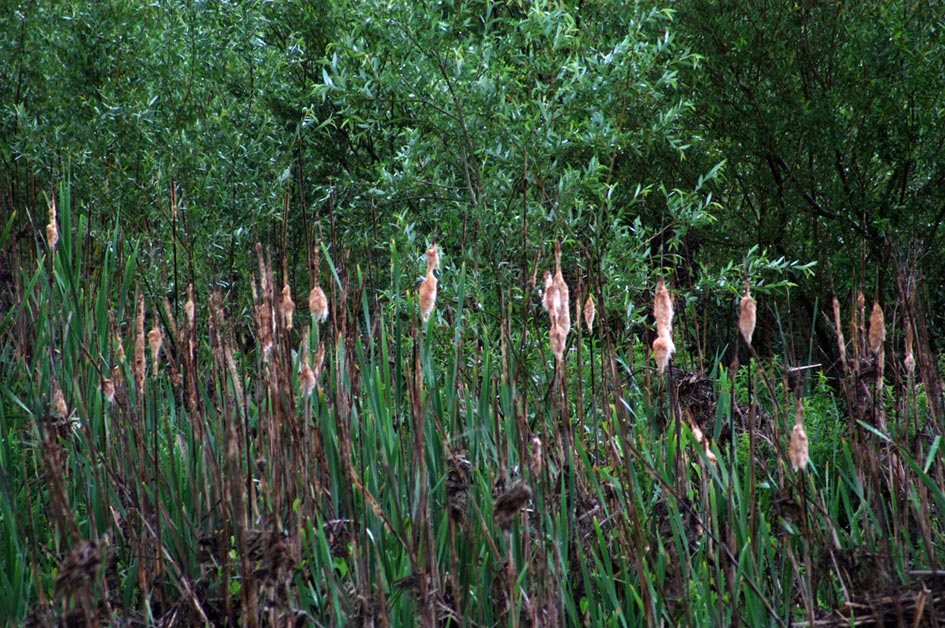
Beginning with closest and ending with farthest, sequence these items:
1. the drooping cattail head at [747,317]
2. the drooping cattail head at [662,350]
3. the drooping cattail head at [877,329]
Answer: the drooping cattail head at [662,350]
the drooping cattail head at [747,317]
the drooping cattail head at [877,329]

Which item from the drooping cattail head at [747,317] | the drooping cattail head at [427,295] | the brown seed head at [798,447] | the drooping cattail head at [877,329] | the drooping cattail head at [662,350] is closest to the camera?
the brown seed head at [798,447]

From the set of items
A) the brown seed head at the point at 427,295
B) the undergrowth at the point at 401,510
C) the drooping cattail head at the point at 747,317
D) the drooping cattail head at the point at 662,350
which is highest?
the brown seed head at the point at 427,295

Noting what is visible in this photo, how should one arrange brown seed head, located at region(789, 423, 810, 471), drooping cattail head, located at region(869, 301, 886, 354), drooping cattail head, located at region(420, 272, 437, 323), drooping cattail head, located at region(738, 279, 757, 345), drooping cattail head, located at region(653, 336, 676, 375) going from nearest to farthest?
brown seed head, located at region(789, 423, 810, 471), drooping cattail head, located at region(653, 336, 676, 375), drooping cattail head, located at region(738, 279, 757, 345), drooping cattail head, located at region(420, 272, 437, 323), drooping cattail head, located at region(869, 301, 886, 354)

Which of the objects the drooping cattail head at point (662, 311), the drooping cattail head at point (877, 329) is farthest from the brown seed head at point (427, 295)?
the drooping cattail head at point (877, 329)

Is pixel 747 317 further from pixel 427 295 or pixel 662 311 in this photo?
pixel 427 295

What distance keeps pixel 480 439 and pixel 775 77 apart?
4.39 meters

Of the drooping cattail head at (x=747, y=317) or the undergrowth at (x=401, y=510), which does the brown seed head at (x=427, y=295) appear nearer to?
the undergrowth at (x=401, y=510)

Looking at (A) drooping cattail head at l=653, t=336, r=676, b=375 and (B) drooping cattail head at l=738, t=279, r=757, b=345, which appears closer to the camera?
(A) drooping cattail head at l=653, t=336, r=676, b=375

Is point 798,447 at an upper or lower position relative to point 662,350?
lower

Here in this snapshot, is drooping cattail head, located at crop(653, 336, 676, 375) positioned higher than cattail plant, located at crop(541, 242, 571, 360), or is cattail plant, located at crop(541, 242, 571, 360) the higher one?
cattail plant, located at crop(541, 242, 571, 360)

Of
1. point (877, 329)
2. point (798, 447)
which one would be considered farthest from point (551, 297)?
point (877, 329)

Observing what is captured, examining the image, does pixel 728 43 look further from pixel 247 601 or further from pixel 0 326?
pixel 247 601

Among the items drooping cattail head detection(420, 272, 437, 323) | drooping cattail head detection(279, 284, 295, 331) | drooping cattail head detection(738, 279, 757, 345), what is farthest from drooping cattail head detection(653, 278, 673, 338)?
drooping cattail head detection(279, 284, 295, 331)

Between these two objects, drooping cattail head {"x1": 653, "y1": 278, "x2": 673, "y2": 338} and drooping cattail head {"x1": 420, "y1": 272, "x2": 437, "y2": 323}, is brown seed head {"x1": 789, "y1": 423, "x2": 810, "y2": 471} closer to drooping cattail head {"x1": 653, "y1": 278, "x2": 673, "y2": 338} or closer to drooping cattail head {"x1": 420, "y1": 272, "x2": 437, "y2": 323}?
drooping cattail head {"x1": 653, "y1": 278, "x2": 673, "y2": 338}
